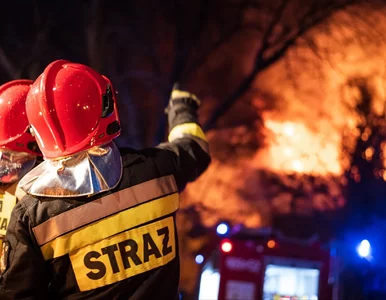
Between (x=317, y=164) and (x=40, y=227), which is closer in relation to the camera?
(x=40, y=227)

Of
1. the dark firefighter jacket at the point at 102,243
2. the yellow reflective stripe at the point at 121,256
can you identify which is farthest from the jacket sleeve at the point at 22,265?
the yellow reflective stripe at the point at 121,256

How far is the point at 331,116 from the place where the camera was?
45.0ft

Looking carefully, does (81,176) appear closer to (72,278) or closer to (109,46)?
(72,278)

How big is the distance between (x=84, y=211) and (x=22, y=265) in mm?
304

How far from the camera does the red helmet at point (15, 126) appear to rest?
304 centimetres

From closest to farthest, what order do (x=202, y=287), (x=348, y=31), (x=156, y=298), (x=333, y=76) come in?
1. (x=156, y=298)
2. (x=202, y=287)
3. (x=348, y=31)
4. (x=333, y=76)

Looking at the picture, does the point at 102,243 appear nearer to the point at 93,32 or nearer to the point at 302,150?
the point at 93,32

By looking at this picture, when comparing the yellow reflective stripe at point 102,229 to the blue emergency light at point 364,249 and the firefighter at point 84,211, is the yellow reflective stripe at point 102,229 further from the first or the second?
the blue emergency light at point 364,249

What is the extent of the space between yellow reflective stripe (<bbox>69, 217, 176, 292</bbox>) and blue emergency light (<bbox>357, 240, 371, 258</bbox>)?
4.51m

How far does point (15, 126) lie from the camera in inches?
121

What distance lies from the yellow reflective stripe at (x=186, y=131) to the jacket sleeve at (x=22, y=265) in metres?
0.93

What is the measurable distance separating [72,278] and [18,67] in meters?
8.28

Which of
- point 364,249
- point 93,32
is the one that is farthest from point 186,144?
point 93,32

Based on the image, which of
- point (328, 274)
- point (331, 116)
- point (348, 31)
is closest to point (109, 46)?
point (348, 31)
